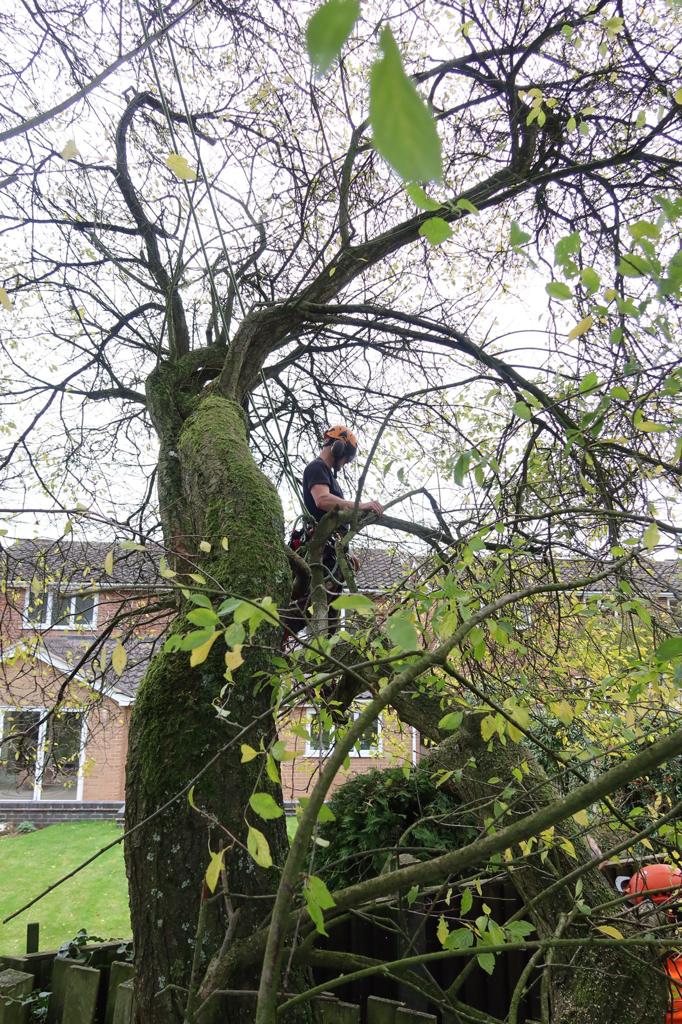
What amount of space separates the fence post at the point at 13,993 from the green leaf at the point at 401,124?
339 centimetres

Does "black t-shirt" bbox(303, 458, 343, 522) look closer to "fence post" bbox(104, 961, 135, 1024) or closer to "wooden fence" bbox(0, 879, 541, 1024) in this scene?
"wooden fence" bbox(0, 879, 541, 1024)

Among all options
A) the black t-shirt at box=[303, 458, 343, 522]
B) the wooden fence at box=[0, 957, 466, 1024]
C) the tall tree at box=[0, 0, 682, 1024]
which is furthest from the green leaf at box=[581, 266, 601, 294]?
the black t-shirt at box=[303, 458, 343, 522]

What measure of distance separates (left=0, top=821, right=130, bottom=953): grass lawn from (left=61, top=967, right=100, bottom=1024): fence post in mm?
5747

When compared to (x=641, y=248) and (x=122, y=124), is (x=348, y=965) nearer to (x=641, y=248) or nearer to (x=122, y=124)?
(x=641, y=248)

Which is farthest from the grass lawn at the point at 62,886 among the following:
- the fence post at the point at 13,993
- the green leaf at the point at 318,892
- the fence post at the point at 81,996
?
the green leaf at the point at 318,892

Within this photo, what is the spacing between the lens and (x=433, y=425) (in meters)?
4.91

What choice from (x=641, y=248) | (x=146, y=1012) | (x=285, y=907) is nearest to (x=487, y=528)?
(x=641, y=248)

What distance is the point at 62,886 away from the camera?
37.2 ft

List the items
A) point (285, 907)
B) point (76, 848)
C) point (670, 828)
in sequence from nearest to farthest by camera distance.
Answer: point (285, 907) → point (670, 828) → point (76, 848)

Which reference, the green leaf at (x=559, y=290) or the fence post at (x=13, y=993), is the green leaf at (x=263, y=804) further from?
the fence post at (x=13, y=993)

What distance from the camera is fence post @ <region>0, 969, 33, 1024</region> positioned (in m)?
2.77

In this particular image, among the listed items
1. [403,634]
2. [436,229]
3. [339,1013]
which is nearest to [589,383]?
[436,229]

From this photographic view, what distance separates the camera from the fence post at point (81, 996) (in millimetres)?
2730

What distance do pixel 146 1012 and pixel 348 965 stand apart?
62 cm
